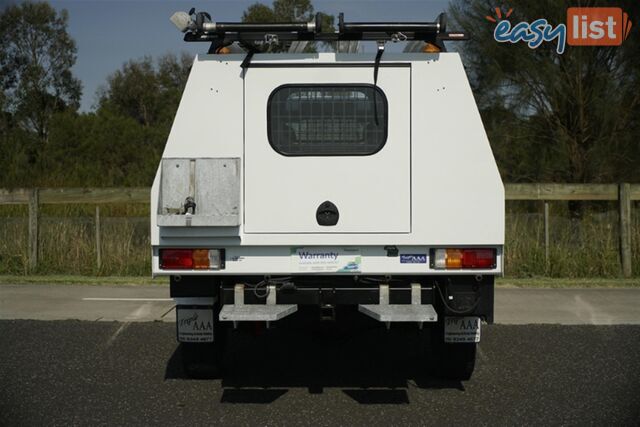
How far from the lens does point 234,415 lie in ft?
17.5

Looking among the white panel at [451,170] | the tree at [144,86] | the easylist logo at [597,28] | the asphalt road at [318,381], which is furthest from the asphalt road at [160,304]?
the tree at [144,86]

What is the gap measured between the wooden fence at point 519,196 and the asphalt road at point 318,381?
3.70m

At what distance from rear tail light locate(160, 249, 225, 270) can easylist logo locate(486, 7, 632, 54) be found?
1277 centimetres

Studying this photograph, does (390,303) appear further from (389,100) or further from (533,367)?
(533,367)

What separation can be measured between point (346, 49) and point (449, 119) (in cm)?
93

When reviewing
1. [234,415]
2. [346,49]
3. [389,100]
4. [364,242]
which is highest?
[346,49]

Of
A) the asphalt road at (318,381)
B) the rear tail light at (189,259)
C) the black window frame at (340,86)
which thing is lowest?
the asphalt road at (318,381)

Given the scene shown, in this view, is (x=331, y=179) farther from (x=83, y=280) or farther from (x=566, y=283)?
(x=83, y=280)

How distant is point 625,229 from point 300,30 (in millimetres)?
7807

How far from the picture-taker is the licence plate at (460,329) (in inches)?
222

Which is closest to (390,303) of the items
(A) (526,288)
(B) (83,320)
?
(B) (83,320)

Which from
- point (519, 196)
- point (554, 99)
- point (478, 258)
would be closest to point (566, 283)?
point (519, 196)

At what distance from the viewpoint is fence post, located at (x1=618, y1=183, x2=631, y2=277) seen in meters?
11.5

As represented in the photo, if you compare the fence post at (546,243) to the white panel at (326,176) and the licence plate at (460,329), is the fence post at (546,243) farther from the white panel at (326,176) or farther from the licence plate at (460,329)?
the white panel at (326,176)
